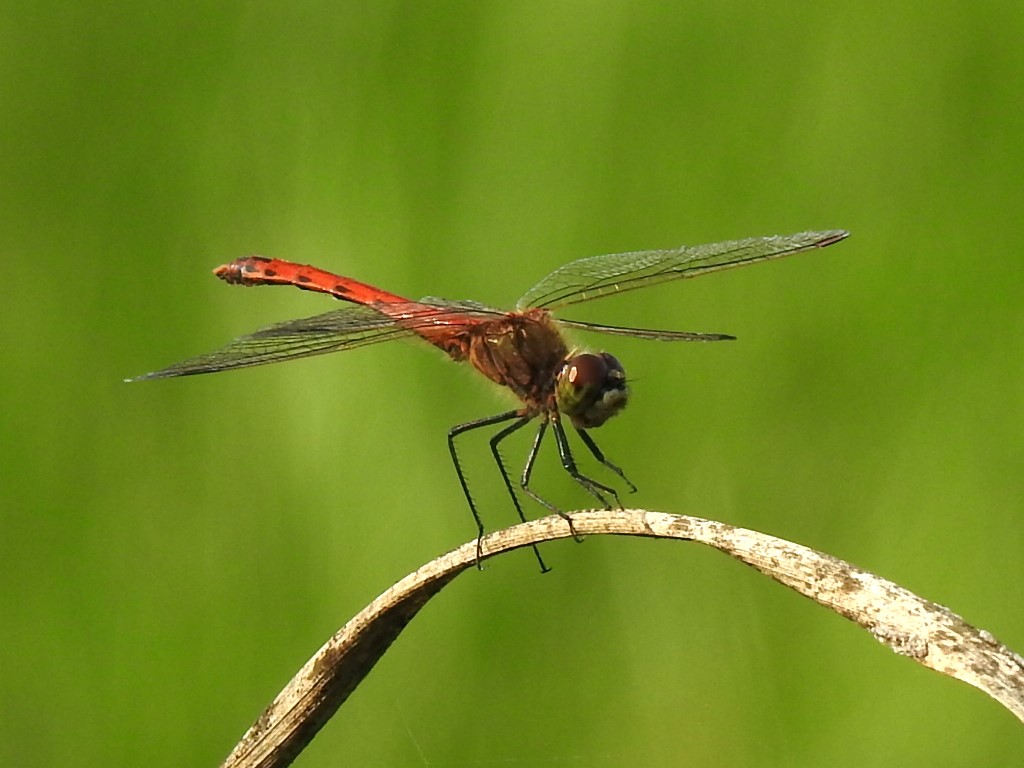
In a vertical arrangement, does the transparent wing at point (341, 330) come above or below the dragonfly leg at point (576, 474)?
above

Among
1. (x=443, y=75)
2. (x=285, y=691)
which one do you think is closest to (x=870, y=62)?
(x=443, y=75)

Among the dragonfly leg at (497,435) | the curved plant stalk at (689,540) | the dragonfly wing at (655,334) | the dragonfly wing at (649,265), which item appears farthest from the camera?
the dragonfly leg at (497,435)

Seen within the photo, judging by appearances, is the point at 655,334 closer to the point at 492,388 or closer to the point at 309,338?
the point at 492,388

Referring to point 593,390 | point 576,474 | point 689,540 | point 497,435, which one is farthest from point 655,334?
point 689,540

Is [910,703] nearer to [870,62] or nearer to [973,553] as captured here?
[973,553]

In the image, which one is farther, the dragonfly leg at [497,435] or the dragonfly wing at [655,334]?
the dragonfly leg at [497,435]

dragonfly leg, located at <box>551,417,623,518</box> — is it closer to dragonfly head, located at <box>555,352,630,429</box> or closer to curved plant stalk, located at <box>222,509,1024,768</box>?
dragonfly head, located at <box>555,352,630,429</box>

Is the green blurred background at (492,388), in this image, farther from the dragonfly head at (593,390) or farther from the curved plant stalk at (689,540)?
the curved plant stalk at (689,540)

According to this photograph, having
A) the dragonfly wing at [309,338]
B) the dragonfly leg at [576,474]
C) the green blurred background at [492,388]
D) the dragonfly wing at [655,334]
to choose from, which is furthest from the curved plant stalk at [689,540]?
the dragonfly wing at [309,338]
